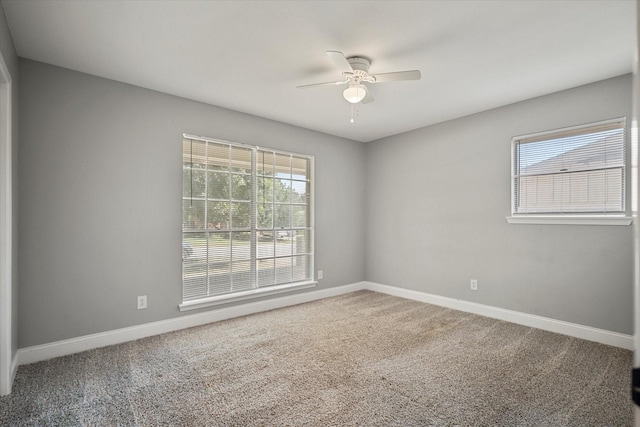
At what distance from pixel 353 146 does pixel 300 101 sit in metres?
1.87

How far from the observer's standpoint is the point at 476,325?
11.6ft

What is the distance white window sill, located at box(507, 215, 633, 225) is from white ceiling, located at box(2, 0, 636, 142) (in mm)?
1336

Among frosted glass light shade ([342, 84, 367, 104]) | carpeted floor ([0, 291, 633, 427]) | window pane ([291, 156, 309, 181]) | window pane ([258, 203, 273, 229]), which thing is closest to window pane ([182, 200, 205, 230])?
window pane ([258, 203, 273, 229])

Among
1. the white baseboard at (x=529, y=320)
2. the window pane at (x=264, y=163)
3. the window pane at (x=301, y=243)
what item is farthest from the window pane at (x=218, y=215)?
the white baseboard at (x=529, y=320)

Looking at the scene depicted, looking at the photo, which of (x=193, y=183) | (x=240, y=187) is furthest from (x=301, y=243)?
(x=193, y=183)

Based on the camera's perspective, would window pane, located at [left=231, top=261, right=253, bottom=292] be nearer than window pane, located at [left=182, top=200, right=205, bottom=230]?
No

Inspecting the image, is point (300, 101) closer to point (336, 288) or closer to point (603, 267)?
point (336, 288)

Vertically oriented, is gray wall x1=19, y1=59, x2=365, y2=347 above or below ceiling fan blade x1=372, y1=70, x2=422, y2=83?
below

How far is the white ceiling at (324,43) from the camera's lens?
2033 millimetres

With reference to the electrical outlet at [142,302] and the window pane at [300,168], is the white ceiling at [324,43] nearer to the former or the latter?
the window pane at [300,168]

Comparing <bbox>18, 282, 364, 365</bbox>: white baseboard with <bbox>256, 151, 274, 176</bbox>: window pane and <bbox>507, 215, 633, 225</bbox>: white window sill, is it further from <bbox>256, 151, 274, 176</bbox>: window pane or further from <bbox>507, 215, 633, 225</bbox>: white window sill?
<bbox>507, 215, 633, 225</bbox>: white window sill

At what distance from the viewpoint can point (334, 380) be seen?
2.35 meters

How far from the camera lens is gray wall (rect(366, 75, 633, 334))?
120 inches

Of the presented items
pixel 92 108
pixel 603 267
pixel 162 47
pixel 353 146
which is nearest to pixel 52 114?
pixel 92 108
